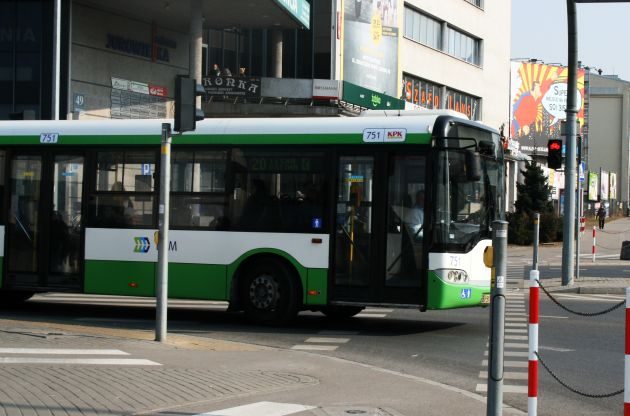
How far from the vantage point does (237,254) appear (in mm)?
15398

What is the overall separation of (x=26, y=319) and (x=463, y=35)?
186ft

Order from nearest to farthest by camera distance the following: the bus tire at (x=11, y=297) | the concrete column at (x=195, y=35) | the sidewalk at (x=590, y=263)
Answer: the bus tire at (x=11, y=297)
the sidewalk at (x=590, y=263)
the concrete column at (x=195, y=35)

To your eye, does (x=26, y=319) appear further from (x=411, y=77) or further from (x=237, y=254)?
(x=411, y=77)

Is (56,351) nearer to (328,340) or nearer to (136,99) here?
(328,340)

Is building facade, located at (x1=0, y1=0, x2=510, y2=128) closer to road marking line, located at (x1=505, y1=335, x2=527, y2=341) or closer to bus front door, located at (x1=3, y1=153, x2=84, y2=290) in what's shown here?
bus front door, located at (x1=3, y1=153, x2=84, y2=290)

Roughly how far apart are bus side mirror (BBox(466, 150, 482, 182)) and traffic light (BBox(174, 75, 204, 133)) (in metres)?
3.83

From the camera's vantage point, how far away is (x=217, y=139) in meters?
15.7

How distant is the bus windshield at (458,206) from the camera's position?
14.4 m

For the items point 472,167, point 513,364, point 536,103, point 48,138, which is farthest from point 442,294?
point 536,103

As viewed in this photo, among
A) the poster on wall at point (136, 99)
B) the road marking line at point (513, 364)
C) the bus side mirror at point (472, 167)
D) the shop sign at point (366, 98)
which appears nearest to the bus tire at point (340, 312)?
the bus side mirror at point (472, 167)

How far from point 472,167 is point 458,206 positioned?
2.02 feet

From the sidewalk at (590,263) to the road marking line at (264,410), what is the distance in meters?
15.5

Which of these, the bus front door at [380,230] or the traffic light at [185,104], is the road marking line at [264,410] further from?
the bus front door at [380,230]

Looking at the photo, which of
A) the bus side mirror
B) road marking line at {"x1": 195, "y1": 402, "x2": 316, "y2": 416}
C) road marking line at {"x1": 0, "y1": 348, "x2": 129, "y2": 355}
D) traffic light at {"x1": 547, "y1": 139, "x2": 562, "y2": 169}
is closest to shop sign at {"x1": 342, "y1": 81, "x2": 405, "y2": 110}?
traffic light at {"x1": 547, "y1": 139, "x2": 562, "y2": 169}
